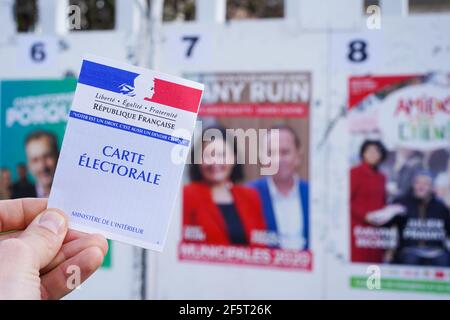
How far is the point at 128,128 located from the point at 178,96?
16cm

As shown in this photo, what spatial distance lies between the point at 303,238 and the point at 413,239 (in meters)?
0.70

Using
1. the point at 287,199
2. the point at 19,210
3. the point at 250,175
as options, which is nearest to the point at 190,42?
the point at 250,175

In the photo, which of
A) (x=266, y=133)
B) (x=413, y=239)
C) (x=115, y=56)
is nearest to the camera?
(x=413, y=239)

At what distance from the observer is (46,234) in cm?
147

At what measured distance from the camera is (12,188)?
14.2 feet

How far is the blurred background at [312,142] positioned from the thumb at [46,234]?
2.38 meters

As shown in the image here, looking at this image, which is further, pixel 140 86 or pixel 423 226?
pixel 423 226

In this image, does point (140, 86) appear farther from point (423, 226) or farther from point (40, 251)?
point (423, 226)

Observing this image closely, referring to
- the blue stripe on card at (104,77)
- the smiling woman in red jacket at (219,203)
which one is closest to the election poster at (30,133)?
the smiling woman in red jacket at (219,203)

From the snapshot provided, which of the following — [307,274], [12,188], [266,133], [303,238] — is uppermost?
[266,133]
